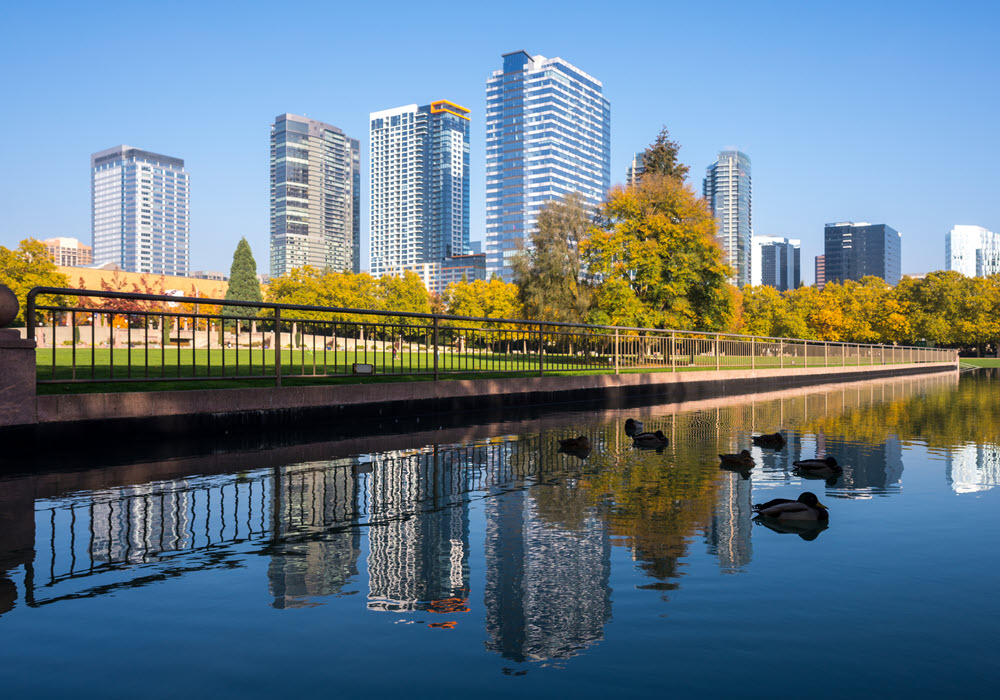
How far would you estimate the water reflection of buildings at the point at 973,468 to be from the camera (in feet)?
25.9

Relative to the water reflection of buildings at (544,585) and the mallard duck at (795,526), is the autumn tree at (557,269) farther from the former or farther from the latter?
the water reflection of buildings at (544,585)

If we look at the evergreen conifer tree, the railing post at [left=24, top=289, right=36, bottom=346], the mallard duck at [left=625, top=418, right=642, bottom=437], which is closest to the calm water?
the railing post at [left=24, top=289, right=36, bottom=346]

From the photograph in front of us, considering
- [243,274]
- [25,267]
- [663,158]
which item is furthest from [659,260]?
[243,274]

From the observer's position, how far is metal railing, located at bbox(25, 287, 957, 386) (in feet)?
37.8

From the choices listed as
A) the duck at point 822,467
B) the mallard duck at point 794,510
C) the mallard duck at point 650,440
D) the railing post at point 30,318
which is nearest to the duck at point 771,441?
the mallard duck at point 650,440

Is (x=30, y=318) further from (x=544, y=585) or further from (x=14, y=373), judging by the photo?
(x=544, y=585)

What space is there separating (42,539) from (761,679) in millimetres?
4937

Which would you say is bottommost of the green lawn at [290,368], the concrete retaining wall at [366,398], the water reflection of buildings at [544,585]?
the water reflection of buildings at [544,585]

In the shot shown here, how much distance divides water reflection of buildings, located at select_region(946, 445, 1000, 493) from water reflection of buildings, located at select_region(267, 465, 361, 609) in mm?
6316

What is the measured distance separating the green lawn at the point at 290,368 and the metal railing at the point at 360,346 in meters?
0.06

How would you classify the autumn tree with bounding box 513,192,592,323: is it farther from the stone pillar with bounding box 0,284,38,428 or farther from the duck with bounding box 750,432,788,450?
the stone pillar with bounding box 0,284,38,428

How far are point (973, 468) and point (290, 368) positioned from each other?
11281 millimetres

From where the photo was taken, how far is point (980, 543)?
17.6 feet

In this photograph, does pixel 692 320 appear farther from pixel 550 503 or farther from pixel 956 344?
pixel 956 344
